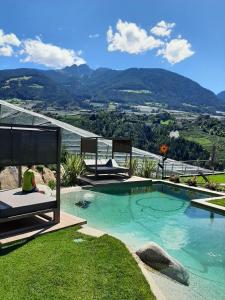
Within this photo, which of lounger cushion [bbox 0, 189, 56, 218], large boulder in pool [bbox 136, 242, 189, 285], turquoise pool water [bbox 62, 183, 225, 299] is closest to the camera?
large boulder in pool [bbox 136, 242, 189, 285]

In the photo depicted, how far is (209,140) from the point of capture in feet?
281

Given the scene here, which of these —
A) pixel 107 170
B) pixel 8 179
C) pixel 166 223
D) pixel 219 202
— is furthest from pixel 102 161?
pixel 166 223

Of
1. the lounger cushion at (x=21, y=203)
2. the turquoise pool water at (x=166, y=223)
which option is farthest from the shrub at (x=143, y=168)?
the lounger cushion at (x=21, y=203)

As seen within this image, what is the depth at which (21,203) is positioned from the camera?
7.60m

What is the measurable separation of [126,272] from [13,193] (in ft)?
12.8

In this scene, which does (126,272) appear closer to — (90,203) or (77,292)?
(77,292)

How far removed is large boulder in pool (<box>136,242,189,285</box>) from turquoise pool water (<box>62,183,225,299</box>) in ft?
0.73

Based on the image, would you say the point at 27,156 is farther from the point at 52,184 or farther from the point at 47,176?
the point at 47,176

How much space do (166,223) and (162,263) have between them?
3.79 m

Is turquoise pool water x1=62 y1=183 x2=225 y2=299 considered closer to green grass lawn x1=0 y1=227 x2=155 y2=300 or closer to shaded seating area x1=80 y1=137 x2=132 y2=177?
shaded seating area x1=80 y1=137 x2=132 y2=177

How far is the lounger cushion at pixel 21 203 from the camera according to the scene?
7297 mm

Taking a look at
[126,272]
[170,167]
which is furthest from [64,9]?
[126,272]

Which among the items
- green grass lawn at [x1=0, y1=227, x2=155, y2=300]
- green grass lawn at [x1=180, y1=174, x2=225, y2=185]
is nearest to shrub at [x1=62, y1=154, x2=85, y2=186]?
green grass lawn at [x1=180, y1=174, x2=225, y2=185]

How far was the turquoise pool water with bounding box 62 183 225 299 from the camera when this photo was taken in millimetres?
7031
